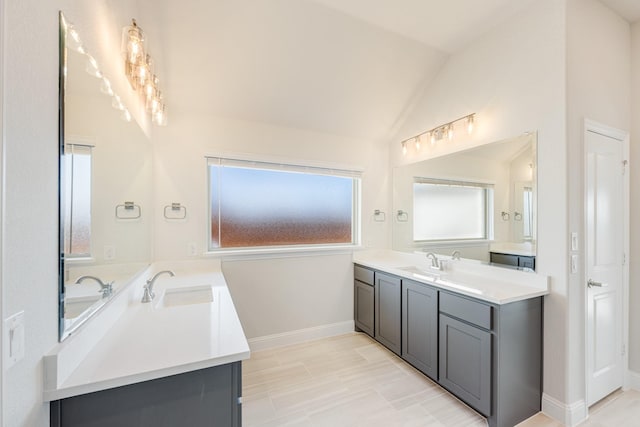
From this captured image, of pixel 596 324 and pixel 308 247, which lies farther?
pixel 308 247

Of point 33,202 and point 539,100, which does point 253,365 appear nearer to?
point 33,202

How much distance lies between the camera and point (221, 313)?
1.58 m

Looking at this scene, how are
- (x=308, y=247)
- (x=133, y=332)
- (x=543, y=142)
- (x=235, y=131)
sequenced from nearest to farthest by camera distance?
(x=133, y=332) < (x=543, y=142) < (x=235, y=131) < (x=308, y=247)

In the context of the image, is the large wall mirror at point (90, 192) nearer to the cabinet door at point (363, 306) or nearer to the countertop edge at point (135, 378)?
the countertop edge at point (135, 378)

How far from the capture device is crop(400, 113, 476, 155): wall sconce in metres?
2.52

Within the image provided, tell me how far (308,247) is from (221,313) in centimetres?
167

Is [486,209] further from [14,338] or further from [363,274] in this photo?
[14,338]

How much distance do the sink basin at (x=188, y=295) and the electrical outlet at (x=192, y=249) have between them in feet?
1.97

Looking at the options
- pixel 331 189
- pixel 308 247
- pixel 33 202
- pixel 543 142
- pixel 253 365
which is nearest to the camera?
pixel 33 202

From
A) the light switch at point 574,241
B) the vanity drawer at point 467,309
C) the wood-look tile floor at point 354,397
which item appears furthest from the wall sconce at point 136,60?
the light switch at point 574,241

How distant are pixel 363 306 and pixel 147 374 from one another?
2565 mm

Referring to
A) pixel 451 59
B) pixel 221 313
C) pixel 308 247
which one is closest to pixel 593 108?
pixel 451 59

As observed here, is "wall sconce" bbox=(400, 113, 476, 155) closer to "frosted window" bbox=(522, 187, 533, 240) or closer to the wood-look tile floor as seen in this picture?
"frosted window" bbox=(522, 187, 533, 240)

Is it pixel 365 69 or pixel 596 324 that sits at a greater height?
pixel 365 69
